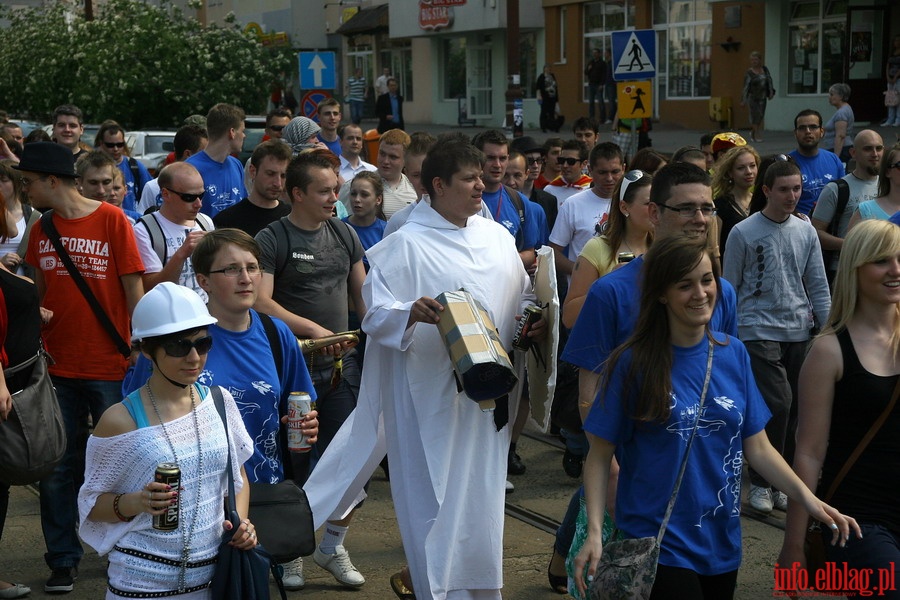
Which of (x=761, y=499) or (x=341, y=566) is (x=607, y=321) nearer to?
(x=341, y=566)

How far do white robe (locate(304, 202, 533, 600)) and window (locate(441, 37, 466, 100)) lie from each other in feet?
120

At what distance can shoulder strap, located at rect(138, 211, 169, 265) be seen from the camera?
6527mm

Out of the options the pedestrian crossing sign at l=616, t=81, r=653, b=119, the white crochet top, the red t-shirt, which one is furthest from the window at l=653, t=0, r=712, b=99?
the white crochet top

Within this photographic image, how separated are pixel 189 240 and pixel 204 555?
2.66 m

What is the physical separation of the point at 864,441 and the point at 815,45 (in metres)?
26.0

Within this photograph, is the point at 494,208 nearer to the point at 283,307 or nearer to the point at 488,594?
the point at 283,307

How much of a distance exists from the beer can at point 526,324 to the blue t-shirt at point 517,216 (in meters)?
2.90

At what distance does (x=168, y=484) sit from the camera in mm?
3658

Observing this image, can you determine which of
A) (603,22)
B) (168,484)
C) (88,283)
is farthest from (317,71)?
(603,22)

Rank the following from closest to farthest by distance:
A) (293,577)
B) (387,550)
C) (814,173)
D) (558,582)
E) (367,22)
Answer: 1. (558,582)
2. (293,577)
3. (387,550)
4. (814,173)
5. (367,22)

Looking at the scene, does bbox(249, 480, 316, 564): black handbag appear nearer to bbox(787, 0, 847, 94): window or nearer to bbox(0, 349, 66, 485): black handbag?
bbox(0, 349, 66, 485): black handbag

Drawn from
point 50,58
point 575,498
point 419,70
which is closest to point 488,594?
point 575,498

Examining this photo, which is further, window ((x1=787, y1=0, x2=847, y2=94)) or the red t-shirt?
window ((x1=787, y1=0, x2=847, y2=94))

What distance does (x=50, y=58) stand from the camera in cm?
2770
